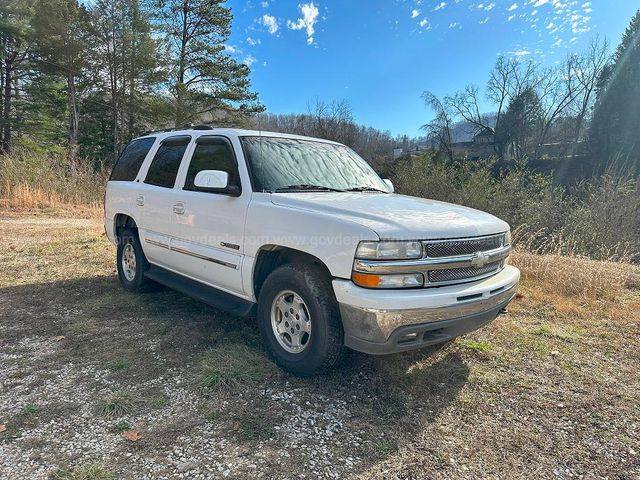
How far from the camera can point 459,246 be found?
2.85 meters

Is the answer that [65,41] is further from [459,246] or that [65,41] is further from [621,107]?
[621,107]

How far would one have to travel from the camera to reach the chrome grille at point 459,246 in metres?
2.72

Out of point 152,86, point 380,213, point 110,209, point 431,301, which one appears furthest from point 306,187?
point 152,86

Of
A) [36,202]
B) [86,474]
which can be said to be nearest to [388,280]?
[86,474]

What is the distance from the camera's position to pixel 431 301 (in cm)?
263

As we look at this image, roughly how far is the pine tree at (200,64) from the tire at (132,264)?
24.2 m

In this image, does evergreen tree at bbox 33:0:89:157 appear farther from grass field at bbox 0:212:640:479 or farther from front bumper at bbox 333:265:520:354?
front bumper at bbox 333:265:520:354

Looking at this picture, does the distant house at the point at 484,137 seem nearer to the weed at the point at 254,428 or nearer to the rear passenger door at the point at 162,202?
the rear passenger door at the point at 162,202

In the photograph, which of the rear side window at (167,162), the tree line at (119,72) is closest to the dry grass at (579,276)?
the rear side window at (167,162)

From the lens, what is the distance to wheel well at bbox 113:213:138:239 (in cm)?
525

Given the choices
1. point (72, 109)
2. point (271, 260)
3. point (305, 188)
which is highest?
point (72, 109)

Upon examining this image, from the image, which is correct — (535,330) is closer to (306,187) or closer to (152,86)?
(306,187)

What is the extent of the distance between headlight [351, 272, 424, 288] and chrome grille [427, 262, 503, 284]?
0.38ft

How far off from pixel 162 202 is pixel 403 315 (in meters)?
3.05
